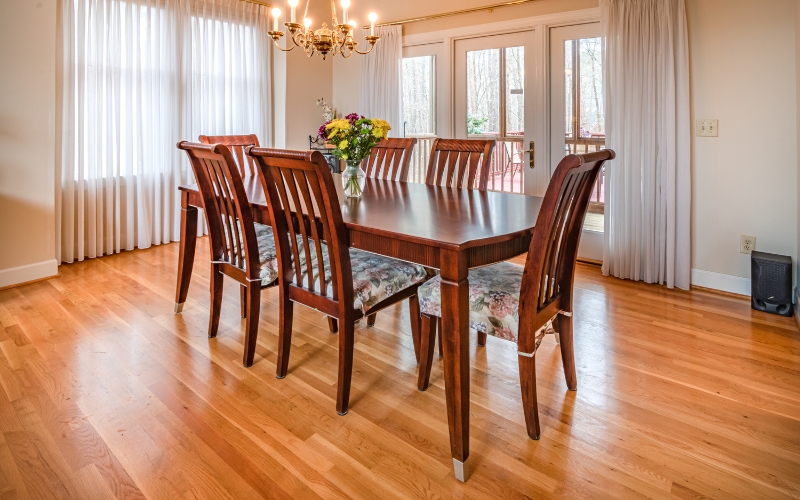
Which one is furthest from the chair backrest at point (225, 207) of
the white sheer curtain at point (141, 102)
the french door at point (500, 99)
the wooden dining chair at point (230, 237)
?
the french door at point (500, 99)

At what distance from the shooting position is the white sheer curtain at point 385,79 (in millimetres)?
5164

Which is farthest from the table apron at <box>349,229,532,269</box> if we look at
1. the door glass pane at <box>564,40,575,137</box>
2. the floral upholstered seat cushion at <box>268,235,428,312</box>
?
the door glass pane at <box>564,40,575,137</box>

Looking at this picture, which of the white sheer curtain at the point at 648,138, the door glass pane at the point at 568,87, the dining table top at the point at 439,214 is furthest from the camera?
the door glass pane at the point at 568,87

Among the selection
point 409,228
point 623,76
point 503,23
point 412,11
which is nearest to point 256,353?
point 409,228

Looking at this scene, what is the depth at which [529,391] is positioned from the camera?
5.71ft

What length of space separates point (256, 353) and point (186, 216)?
940 millimetres

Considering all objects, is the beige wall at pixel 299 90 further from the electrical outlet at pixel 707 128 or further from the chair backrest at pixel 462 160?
the electrical outlet at pixel 707 128

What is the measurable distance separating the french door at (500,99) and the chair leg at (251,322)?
2.89m

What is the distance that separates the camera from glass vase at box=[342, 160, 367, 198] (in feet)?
8.27

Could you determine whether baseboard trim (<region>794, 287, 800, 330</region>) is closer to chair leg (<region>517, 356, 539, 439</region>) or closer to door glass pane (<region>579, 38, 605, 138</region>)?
door glass pane (<region>579, 38, 605, 138</region>)

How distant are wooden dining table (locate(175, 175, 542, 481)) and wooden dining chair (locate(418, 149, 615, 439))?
13 cm

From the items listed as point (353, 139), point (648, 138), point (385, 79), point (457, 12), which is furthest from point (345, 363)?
point (385, 79)

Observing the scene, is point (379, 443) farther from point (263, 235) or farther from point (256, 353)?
point (263, 235)

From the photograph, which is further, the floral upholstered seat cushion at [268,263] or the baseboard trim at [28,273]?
the baseboard trim at [28,273]
